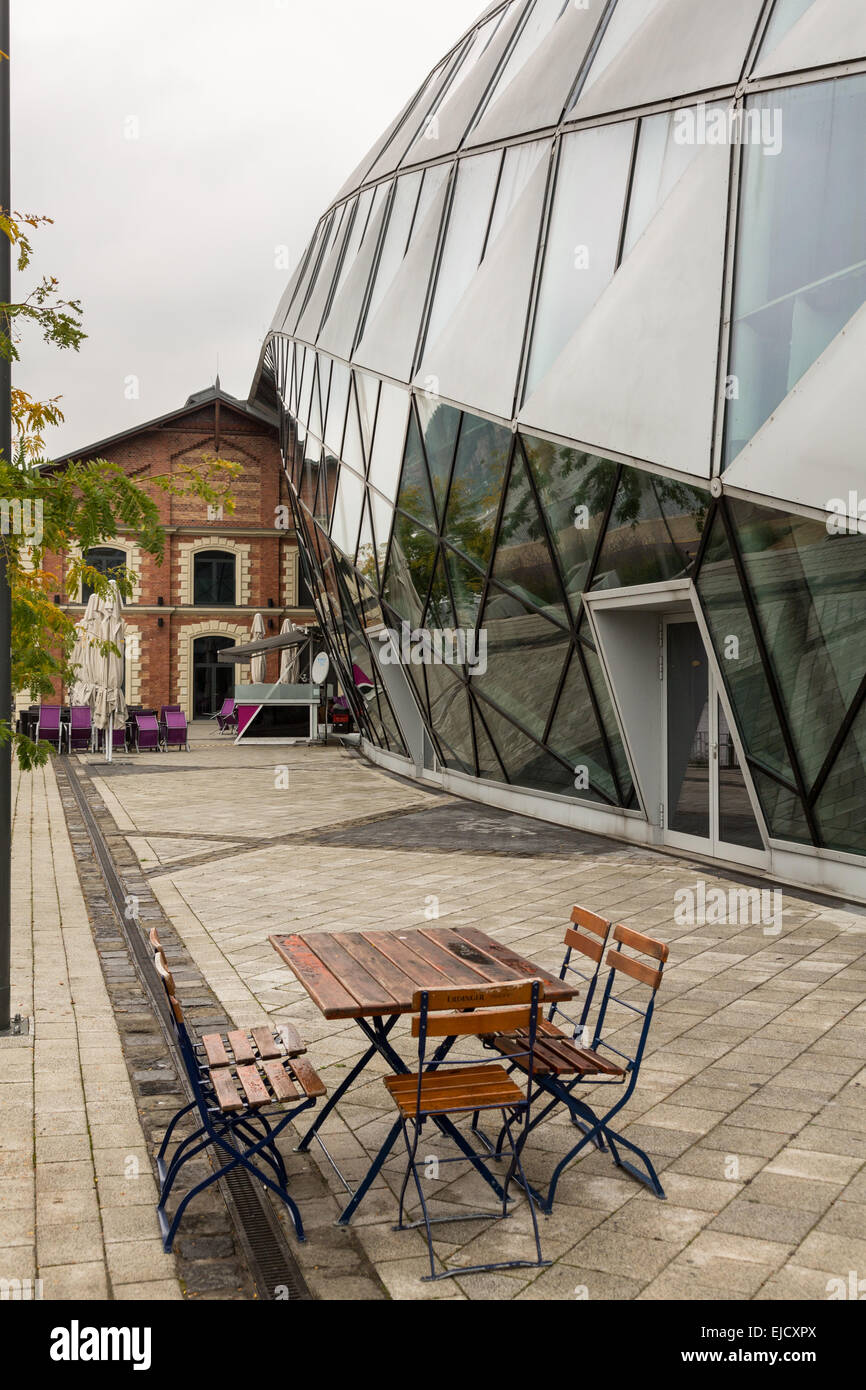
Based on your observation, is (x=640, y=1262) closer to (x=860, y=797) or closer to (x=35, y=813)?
(x=860, y=797)

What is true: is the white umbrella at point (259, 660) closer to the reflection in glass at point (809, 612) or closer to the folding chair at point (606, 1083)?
the reflection in glass at point (809, 612)

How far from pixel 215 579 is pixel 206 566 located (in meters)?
0.59

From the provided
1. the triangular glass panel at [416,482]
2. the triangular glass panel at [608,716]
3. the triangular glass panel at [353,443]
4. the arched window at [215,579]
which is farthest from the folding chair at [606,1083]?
the arched window at [215,579]

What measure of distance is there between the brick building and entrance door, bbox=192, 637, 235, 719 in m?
0.04

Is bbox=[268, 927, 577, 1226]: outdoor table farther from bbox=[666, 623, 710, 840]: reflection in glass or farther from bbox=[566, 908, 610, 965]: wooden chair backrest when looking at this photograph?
bbox=[666, 623, 710, 840]: reflection in glass

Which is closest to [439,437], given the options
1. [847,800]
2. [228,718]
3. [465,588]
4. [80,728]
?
[465,588]

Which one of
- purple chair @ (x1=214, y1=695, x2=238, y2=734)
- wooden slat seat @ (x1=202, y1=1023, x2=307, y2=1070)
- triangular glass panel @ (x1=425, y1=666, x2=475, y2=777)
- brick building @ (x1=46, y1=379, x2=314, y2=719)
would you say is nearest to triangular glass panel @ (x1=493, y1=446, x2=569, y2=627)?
triangular glass panel @ (x1=425, y1=666, x2=475, y2=777)

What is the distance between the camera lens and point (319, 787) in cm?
1819

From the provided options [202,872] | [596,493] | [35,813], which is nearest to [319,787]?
[35,813]

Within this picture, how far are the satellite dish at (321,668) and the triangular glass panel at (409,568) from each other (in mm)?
10322

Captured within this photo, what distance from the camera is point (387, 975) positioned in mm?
4262

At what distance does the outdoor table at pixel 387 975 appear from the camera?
Answer: 3889 millimetres

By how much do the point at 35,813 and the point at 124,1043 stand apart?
32.0ft

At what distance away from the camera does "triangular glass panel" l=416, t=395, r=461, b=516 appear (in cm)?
1349
